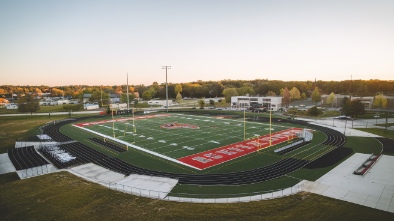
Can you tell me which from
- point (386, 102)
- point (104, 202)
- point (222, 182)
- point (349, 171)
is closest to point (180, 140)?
point (222, 182)

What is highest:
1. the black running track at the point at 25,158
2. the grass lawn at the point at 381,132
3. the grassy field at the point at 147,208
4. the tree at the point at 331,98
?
the tree at the point at 331,98

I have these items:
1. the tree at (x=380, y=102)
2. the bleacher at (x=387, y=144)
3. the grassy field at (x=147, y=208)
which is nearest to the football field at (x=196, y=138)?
the grassy field at (x=147, y=208)

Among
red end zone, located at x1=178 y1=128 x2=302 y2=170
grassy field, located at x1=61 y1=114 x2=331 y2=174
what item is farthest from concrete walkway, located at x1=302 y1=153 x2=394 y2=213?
red end zone, located at x1=178 y1=128 x2=302 y2=170

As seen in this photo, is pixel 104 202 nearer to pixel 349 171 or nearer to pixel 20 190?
pixel 20 190

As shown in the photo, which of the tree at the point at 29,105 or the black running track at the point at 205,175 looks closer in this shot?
the black running track at the point at 205,175

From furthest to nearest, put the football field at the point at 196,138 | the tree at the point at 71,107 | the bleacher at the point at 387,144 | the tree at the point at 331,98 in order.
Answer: the tree at the point at 331,98 → the tree at the point at 71,107 → the bleacher at the point at 387,144 → the football field at the point at 196,138

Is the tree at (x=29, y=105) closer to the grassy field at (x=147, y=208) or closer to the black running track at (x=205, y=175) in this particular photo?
the black running track at (x=205, y=175)
